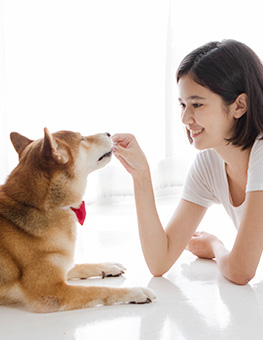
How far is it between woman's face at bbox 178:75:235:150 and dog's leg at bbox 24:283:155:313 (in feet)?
1.74

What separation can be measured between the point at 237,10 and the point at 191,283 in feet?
8.87

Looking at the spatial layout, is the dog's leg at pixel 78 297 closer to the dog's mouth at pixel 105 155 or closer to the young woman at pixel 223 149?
the young woman at pixel 223 149

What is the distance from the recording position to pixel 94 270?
1496 mm

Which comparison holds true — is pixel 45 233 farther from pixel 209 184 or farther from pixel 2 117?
pixel 2 117

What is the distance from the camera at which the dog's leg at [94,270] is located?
1475mm

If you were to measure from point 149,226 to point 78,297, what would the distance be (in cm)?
39

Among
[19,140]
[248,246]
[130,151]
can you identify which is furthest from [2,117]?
[248,246]

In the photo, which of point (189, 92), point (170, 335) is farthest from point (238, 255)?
point (189, 92)

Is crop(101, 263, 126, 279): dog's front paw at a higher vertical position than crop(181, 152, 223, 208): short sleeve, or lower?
lower

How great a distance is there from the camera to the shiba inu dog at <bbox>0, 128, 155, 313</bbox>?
3.94ft

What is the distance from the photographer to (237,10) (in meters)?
3.49

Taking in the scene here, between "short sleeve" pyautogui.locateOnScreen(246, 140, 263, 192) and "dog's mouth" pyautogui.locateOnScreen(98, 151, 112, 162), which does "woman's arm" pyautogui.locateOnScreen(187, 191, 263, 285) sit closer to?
"short sleeve" pyautogui.locateOnScreen(246, 140, 263, 192)

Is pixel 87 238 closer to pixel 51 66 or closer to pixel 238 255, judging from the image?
pixel 238 255

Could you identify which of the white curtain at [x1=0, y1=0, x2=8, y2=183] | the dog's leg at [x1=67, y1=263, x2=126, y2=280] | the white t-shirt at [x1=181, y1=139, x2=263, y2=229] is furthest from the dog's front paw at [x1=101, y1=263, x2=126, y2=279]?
the white curtain at [x1=0, y1=0, x2=8, y2=183]
